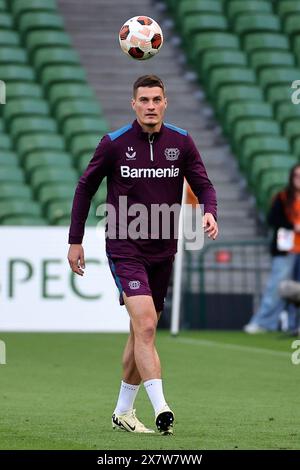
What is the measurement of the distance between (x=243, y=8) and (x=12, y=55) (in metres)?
4.29

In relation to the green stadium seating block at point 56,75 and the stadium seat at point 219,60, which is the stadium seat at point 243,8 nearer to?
the stadium seat at point 219,60

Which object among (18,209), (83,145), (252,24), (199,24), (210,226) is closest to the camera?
(210,226)

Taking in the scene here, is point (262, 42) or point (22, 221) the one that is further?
point (262, 42)

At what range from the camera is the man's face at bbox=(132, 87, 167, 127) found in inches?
330

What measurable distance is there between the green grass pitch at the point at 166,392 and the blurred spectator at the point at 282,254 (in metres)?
0.55

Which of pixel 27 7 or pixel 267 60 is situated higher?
pixel 27 7

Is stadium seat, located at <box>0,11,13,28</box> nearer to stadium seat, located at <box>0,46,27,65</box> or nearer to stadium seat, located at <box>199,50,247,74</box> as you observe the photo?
stadium seat, located at <box>0,46,27,65</box>

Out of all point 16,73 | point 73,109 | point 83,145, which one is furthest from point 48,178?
point 16,73

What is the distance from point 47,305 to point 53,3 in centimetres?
791

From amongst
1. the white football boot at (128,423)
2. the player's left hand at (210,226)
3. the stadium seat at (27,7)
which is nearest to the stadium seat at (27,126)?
the stadium seat at (27,7)

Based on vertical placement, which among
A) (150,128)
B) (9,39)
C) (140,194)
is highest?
(9,39)

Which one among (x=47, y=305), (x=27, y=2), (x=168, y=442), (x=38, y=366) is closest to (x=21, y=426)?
(x=168, y=442)

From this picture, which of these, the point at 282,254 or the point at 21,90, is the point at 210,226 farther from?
the point at 21,90

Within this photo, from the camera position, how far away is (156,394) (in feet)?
26.5
